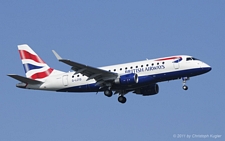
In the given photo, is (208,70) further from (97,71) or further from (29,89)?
(29,89)

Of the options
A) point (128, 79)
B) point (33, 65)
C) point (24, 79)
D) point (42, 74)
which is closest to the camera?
point (128, 79)

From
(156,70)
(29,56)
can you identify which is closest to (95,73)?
(156,70)

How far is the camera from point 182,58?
2189 inches

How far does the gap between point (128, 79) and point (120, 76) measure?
1183 millimetres

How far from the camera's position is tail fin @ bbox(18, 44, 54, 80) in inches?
2406

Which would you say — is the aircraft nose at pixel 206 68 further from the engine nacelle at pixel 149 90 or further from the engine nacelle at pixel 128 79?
the engine nacelle at pixel 149 90

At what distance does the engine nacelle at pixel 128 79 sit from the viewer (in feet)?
181

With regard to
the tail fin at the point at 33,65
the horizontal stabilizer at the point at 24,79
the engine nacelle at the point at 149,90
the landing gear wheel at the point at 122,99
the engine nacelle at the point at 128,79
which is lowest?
the landing gear wheel at the point at 122,99

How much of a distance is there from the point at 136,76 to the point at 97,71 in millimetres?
4043

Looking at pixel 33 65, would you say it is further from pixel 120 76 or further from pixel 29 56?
pixel 120 76

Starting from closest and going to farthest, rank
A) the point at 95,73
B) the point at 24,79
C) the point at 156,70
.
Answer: the point at 156,70, the point at 95,73, the point at 24,79

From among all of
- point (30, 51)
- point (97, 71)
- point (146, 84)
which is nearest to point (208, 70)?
point (146, 84)

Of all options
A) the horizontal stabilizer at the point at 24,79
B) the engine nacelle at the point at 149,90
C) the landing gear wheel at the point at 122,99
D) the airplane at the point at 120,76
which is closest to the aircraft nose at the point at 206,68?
the airplane at the point at 120,76

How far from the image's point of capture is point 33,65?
62188mm
